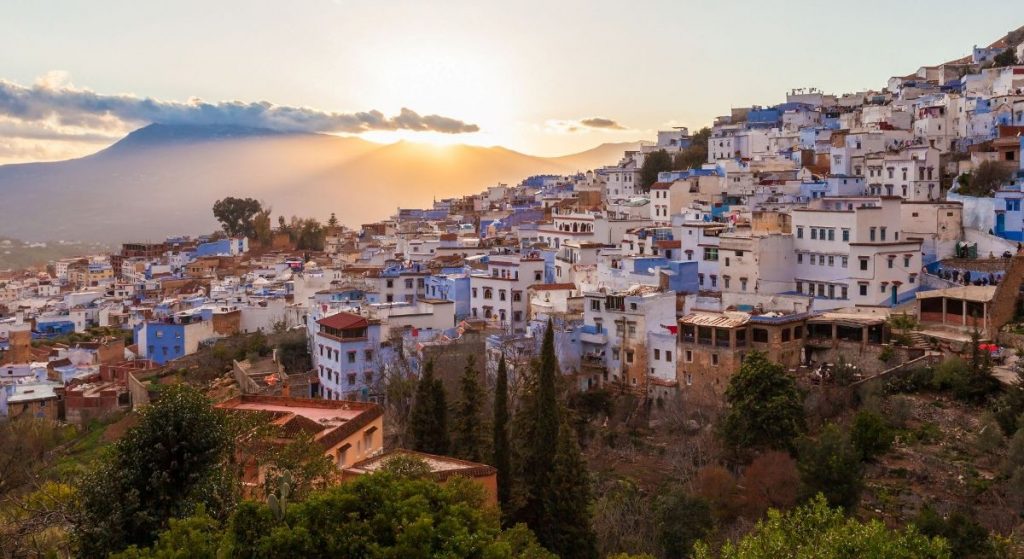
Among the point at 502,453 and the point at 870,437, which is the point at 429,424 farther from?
the point at 870,437

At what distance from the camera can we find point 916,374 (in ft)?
70.1

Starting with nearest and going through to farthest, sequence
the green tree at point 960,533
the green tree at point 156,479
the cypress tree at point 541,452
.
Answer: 1. the green tree at point 156,479
2. the green tree at point 960,533
3. the cypress tree at point 541,452

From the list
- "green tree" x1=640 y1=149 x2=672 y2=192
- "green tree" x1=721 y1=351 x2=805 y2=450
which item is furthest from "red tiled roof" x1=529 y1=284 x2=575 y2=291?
"green tree" x1=640 y1=149 x2=672 y2=192

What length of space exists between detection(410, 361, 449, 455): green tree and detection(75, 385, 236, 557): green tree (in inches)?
267

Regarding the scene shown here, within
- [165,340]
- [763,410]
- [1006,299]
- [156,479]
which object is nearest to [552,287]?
[763,410]

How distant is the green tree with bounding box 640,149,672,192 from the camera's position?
1886 inches

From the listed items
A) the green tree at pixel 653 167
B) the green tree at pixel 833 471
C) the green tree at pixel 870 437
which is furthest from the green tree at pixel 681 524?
the green tree at pixel 653 167

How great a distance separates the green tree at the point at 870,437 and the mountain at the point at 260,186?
338 feet

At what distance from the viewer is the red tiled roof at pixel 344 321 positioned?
26.7 metres

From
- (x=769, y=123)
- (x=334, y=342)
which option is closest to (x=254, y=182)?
(x=769, y=123)

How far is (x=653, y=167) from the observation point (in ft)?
158

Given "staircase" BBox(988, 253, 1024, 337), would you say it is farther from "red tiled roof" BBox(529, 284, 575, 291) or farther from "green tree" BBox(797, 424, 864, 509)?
"red tiled roof" BBox(529, 284, 575, 291)

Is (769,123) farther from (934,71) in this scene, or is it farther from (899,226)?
(899,226)

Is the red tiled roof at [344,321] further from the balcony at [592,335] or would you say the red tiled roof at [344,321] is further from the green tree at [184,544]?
the green tree at [184,544]
